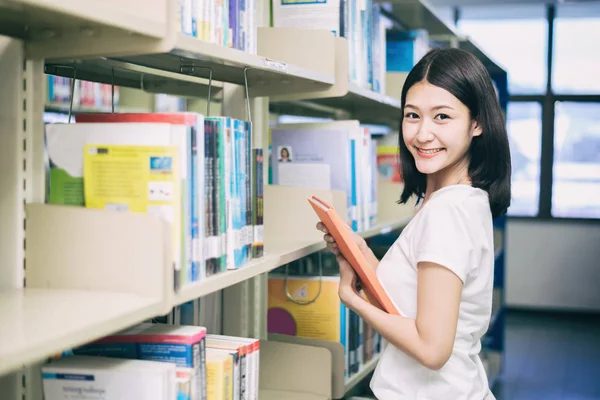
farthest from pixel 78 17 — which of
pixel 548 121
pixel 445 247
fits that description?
pixel 548 121

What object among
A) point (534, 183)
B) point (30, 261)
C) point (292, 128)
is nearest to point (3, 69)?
point (30, 261)

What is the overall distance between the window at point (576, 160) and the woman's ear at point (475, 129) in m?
5.62

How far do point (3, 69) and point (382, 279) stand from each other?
873mm

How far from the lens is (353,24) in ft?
7.67

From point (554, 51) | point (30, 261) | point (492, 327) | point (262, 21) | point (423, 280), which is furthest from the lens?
point (554, 51)

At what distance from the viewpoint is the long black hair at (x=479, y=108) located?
1.57 m

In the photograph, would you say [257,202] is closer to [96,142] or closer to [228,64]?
[228,64]

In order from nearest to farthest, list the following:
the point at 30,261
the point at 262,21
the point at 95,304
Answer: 1. the point at 95,304
2. the point at 30,261
3. the point at 262,21

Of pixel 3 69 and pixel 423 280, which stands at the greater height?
pixel 3 69

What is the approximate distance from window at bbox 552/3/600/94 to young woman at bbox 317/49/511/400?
5.63m

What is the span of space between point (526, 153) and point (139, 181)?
6.32m

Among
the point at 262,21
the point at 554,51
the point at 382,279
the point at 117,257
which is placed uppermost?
the point at 554,51

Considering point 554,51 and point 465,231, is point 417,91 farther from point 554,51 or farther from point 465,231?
point 554,51

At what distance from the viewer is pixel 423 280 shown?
1.41 meters
